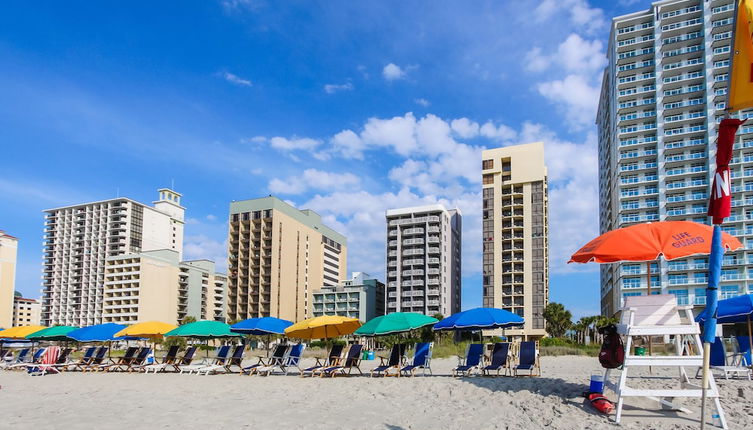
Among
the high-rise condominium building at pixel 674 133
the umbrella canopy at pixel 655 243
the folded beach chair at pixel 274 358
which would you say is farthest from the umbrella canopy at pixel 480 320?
the high-rise condominium building at pixel 674 133

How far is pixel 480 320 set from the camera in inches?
622

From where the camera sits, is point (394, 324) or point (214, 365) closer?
point (394, 324)

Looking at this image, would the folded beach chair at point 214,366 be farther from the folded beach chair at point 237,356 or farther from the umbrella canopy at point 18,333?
the umbrella canopy at point 18,333

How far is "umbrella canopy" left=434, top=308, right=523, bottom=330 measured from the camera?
51.5 ft

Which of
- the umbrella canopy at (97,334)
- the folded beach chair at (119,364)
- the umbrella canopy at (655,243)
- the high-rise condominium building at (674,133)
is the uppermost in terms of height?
the high-rise condominium building at (674,133)

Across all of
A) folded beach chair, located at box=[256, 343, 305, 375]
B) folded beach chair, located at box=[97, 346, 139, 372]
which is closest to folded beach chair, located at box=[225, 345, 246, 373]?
folded beach chair, located at box=[256, 343, 305, 375]

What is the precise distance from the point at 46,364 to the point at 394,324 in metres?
14.0

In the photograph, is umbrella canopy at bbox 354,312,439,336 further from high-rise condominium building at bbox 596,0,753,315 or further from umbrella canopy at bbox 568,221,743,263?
high-rise condominium building at bbox 596,0,753,315

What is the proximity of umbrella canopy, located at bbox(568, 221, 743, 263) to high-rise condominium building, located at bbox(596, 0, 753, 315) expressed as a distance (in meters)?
54.4

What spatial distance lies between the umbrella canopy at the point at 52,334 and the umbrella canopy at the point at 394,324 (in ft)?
47.8

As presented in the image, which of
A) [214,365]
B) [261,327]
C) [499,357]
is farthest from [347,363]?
[214,365]

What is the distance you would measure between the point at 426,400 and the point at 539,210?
66.6 metres

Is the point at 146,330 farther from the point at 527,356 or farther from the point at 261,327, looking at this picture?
the point at 527,356

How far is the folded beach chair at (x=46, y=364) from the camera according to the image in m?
21.6
